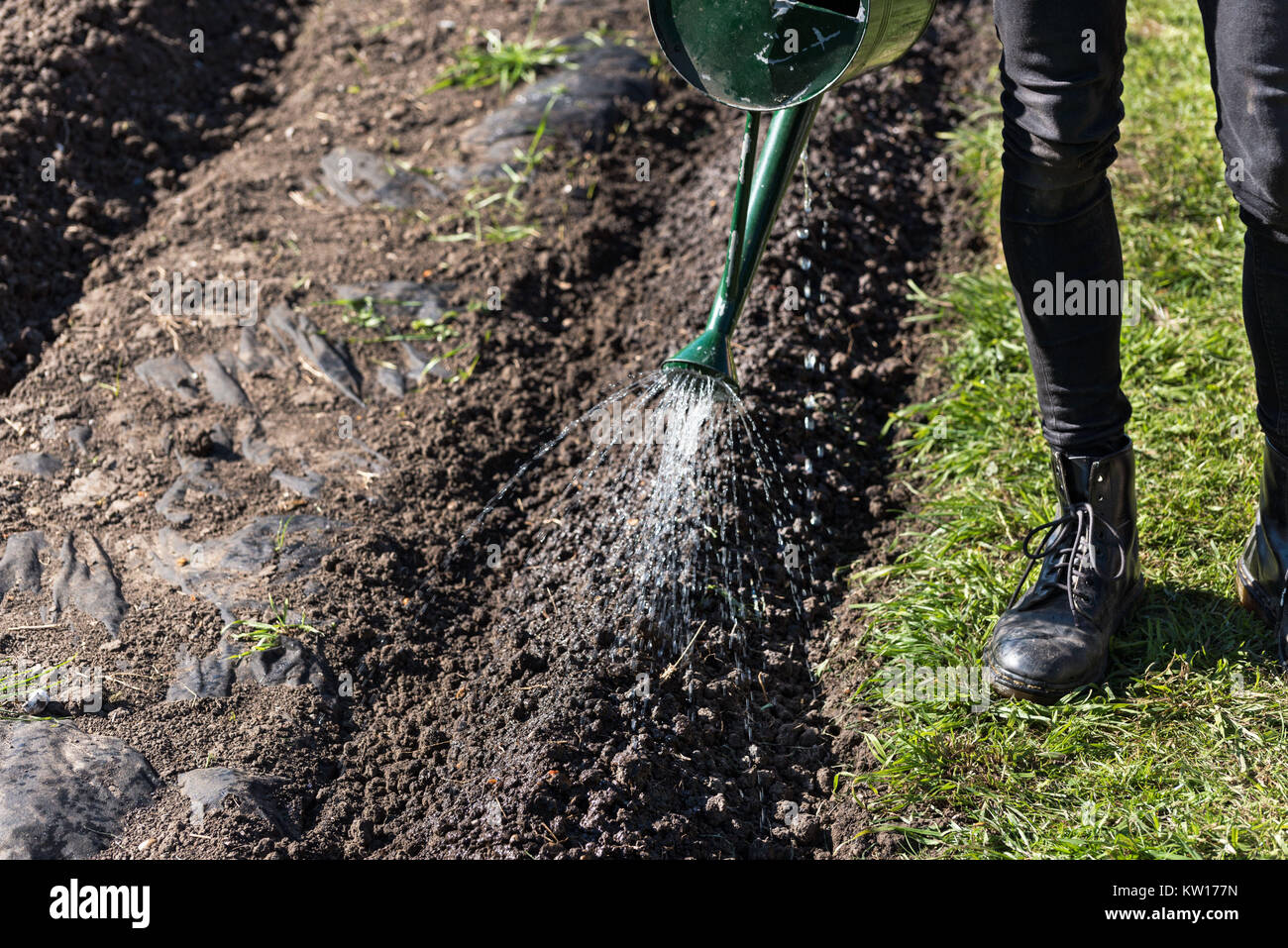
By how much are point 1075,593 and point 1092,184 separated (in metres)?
0.77

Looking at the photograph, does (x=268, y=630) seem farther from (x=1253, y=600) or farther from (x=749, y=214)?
(x=1253, y=600)

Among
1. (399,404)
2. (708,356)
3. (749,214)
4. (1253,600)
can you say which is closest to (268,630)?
(399,404)

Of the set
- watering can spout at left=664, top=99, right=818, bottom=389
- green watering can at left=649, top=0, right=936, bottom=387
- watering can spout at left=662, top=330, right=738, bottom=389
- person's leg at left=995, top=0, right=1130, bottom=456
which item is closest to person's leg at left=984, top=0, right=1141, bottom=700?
person's leg at left=995, top=0, right=1130, bottom=456

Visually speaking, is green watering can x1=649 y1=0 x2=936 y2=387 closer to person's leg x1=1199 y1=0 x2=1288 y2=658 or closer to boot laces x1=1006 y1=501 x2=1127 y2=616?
person's leg x1=1199 y1=0 x2=1288 y2=658

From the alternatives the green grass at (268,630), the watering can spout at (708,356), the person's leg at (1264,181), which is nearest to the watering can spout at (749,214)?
the watering can spout at (708,356)

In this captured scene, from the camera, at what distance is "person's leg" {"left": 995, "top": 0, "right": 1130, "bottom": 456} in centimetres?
182

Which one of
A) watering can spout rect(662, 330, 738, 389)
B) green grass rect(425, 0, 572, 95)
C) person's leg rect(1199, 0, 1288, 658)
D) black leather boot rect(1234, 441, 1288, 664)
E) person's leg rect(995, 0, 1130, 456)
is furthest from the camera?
green grass rect(425, 0, 572, 95)

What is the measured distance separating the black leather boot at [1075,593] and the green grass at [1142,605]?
7 cm

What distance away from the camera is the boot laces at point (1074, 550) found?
87.7 inches

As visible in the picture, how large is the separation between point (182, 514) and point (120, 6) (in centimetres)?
244

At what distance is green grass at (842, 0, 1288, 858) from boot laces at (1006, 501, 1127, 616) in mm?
176

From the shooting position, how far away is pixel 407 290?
11.0ft

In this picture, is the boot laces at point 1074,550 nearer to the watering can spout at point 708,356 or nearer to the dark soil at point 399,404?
the dark soil at point 399,404

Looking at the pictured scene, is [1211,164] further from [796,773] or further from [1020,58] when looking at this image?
[796,773]
